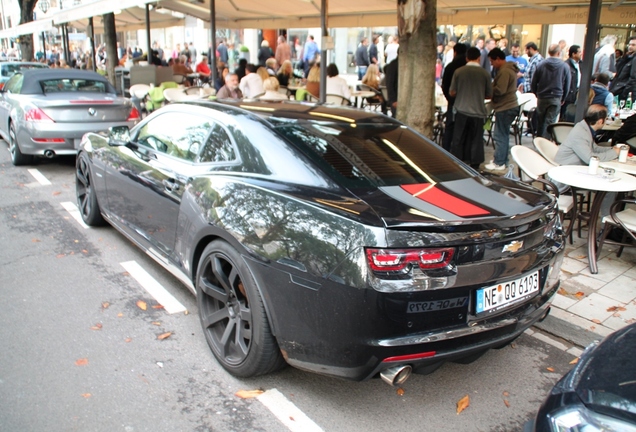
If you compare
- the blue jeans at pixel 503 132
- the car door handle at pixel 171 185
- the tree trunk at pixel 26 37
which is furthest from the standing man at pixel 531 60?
the tree trunk at pixel 26 37

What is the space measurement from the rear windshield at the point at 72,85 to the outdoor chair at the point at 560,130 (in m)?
7.35

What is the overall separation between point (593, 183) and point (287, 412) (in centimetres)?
353

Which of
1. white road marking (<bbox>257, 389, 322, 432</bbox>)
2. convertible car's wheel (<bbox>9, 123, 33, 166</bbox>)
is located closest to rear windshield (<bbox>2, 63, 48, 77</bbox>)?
convertible car's wheel (<bbox>9, 123, 33, 166</bbox>)

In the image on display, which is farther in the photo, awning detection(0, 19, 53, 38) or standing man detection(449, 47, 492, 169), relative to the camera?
awning detection(0, 19, 53, 38)

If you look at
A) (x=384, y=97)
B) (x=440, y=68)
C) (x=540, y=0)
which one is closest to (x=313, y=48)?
(x=440, y=68)

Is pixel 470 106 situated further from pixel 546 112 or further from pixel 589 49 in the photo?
pixel 546 112

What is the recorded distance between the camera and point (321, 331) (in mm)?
2736

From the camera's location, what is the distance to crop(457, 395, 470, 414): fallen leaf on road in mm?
3129

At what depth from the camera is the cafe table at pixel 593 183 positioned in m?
4.90

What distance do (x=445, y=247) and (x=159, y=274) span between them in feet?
9.95

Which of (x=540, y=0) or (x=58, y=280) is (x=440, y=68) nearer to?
(x=540, y=0)

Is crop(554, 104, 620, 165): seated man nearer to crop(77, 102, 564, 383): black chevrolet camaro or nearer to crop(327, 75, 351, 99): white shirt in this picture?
crop(77, 102, 564, 383): black chevrolet camaro

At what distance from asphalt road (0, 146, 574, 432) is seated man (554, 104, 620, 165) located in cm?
274

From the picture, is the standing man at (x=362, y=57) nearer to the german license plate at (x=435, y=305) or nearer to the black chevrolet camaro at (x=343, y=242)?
the black chevrolet camaro at (x=343, y=242)
